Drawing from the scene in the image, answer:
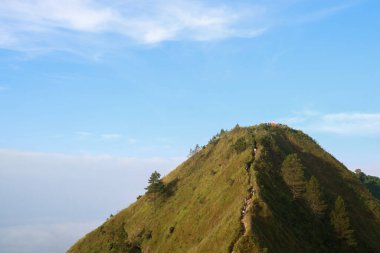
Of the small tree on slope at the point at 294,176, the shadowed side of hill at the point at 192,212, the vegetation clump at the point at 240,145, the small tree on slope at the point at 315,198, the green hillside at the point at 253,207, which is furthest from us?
the vegetation clump at the point at 240,145

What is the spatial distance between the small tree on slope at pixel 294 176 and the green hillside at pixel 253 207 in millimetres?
236

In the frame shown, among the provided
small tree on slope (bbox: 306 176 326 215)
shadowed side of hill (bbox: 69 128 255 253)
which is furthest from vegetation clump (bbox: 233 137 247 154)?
small tree on slope (bbox: 306 176 326 215)

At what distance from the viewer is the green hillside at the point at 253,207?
84.7m

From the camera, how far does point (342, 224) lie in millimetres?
98125

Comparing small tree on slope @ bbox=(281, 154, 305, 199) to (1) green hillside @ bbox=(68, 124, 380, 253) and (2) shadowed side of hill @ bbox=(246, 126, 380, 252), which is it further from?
(2) shadowed side of hill @ bbox=(246, 126, 380, 252)

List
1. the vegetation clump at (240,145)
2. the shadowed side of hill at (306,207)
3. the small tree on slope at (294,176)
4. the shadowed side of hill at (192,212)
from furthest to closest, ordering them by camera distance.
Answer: the vegetation clump at (240,145)
the small tree on slope at (294,176)
the shadowed side of hill at (192,212)
the shadowed side of hill at (306,207)

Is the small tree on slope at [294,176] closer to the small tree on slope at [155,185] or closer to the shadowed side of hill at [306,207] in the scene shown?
the shadowed side of hill at [306,207]

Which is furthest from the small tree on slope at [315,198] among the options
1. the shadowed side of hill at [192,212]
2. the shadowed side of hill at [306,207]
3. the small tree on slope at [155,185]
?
the small tree on slope at [155,185]

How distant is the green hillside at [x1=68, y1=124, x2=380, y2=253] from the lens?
278 ft

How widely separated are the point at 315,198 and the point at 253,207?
2308 centimetres

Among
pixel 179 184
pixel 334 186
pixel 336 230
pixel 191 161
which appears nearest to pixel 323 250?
pixel 336 230

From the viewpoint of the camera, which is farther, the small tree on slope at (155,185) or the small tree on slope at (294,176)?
the small tree on slope at (155,185)

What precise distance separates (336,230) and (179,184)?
52257 mm

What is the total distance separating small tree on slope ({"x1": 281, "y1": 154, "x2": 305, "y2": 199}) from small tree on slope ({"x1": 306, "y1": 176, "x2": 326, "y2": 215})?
1.84 metres
